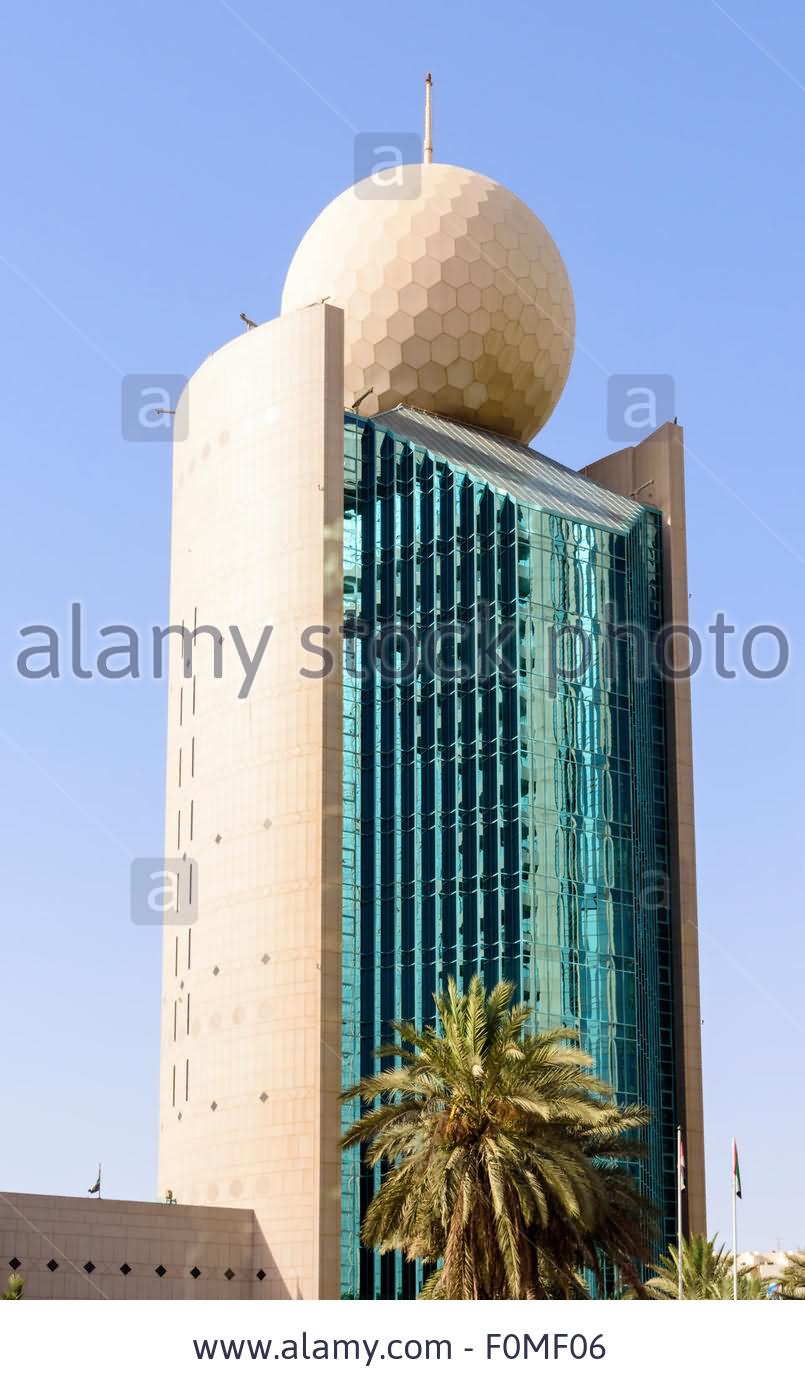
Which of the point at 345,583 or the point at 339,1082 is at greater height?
the point at 345,583

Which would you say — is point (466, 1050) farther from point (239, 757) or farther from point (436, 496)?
point (436, 496)

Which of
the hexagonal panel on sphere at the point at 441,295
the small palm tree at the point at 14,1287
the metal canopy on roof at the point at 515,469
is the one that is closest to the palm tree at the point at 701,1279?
the small palm tree at the point at 14,1287

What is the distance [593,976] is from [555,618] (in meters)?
12.0

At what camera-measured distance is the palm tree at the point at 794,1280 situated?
64.7 m

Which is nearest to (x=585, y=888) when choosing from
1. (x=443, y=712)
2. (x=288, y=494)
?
→ (x=443, y=712)

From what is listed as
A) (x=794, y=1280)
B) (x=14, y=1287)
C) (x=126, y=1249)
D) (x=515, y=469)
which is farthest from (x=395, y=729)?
(x=794, y=1280)

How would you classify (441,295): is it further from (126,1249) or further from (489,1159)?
(489,1159)

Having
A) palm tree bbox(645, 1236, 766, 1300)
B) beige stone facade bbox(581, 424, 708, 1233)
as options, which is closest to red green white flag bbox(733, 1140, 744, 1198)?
palm tree bbox(645, 1236, 766, 1300)

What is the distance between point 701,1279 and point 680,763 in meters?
19.7

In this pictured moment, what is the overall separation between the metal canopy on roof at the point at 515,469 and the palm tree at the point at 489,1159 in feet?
84.7

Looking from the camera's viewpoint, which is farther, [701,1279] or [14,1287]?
[701,1279]

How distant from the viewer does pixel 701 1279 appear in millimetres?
52750

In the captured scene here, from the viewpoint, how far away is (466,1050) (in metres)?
40.7
